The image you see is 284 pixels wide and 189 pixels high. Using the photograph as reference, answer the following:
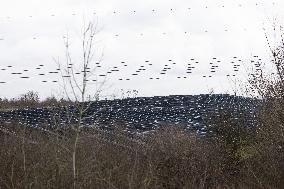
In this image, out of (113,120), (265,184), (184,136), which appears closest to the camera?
(265,184)

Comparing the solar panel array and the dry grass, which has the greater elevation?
the dry grass

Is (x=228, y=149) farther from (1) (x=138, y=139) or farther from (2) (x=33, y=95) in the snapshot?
(2) (x=33, y=95)

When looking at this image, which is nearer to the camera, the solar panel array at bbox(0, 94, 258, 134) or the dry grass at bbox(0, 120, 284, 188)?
the dry grass at bbox(0, 120, 284, 188)

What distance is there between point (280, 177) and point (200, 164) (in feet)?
25.8

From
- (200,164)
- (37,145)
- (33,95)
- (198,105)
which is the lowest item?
(33,95)

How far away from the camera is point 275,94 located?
27.4 m

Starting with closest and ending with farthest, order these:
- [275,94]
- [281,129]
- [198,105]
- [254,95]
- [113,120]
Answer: [281,129]
[275,94]
[254,95]
[113,120]
[198,105]

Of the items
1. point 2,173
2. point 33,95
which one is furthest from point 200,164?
point 33,95

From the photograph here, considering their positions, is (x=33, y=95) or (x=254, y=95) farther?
(x=33, y=95)

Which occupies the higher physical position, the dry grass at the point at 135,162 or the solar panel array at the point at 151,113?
the dry grass at the point at 135,162

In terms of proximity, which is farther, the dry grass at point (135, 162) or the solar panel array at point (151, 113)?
the solar panel array at point (151, 113)

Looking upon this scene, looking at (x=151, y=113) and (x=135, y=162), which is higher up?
(x=135, y=162)

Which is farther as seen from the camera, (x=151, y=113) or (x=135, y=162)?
(x=151, y=113)

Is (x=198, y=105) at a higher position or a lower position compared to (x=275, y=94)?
lower
